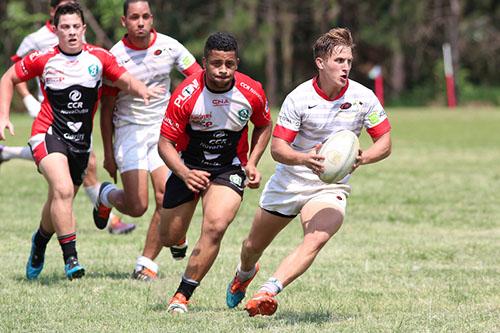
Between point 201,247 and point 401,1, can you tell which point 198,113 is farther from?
point 401,1

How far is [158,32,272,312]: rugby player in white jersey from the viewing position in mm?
7094

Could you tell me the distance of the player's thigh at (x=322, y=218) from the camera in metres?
6.84

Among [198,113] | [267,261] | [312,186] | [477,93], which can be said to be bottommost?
[477,93]

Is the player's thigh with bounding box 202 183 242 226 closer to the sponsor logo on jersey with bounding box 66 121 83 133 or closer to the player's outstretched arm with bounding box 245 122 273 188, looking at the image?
the player's outstretched arm with bounding box 245 122 273 188

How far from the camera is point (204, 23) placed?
4575cm

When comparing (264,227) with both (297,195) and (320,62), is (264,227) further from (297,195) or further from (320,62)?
(320,62)

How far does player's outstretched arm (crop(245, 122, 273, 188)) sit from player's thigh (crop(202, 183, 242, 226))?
6.2 inches

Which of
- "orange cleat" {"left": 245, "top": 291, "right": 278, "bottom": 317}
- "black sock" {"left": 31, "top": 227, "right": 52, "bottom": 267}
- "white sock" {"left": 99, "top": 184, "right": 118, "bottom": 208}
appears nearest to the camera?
"orange cleat" {"left": 245, "top": 291, "right": 278, "bottom": 317}

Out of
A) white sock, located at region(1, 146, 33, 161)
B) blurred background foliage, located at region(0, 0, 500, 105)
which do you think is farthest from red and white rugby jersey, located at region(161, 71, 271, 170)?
blurred background foliage, located at region(0, 0, 500, 105)

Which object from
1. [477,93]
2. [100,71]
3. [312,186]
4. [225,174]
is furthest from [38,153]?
[477,93]

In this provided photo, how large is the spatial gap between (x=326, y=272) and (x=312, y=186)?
201cm

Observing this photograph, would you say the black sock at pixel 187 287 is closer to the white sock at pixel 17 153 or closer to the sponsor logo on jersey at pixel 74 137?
the sponsor logo on jersey at pixel 74 137

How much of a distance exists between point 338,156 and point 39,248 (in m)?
3.09

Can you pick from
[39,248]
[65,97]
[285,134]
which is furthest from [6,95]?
[285,134]
